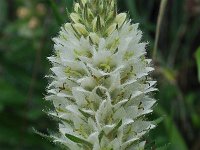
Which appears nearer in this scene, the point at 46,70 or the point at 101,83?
the point at 101,83

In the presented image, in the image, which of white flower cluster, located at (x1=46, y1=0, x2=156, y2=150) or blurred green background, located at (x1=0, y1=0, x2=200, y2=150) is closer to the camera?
white flower cluster, located at (x1=46, y1=0, x2=156, y2=150)

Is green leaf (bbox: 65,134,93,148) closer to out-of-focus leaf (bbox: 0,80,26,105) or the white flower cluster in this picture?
the white flower cluster

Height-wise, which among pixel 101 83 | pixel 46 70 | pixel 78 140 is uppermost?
pixel 46 70

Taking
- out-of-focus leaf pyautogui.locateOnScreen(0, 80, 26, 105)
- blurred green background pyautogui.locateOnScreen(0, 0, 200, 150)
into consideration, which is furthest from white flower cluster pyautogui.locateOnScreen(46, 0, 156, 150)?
out-of-focus leaf pyautogui.locateOnScreen(0, 80, 26, 105)

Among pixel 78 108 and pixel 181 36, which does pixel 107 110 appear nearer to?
pixel 78 108

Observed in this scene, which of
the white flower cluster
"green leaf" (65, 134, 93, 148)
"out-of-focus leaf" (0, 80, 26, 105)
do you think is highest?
"out-of-focus leaf" (0, 80, 26, 105)

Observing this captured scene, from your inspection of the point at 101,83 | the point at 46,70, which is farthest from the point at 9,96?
the point at 101,83

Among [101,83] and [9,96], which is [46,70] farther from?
[101,83]

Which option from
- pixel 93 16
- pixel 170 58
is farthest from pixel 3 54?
pixel 93 16
